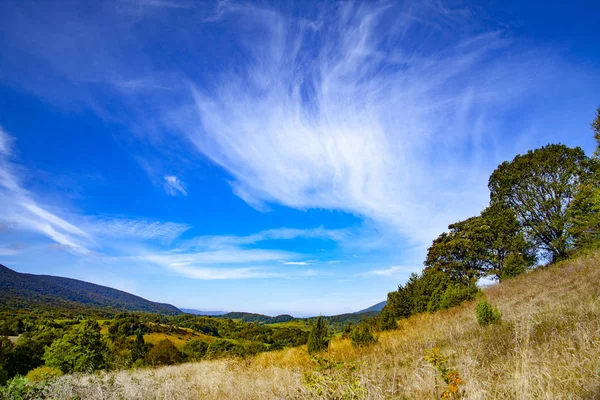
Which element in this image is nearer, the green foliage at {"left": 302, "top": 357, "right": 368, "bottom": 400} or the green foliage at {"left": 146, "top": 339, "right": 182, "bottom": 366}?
the green foliage at {"left": 302, "top": 357, "right": 368, "bottom": 400}

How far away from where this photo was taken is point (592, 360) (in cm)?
339

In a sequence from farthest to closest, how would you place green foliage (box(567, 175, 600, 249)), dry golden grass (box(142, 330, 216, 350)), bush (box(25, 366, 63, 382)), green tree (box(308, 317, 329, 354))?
dry golden grass (box(142, 330, 216, 350))
green foliage (box(567, 175, 600, 249))
green tree (box(308, 317, 329, 354))
bush (box(25, 366, 63, 382))

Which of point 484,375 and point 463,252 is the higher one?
point 463,252

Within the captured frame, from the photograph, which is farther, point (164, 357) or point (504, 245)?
point (164, 357)

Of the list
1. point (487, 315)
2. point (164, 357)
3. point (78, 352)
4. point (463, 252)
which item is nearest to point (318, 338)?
point (487, 315)

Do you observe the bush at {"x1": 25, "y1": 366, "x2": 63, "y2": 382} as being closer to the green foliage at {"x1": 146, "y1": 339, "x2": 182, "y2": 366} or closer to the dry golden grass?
the green foliage at {"x1": 146, "y1": 339, "x2": 182, "y2": 366}

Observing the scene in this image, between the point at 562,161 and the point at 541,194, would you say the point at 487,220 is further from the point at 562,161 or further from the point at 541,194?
the point at 562,161

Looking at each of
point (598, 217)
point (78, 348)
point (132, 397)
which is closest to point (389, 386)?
point (132, 397)

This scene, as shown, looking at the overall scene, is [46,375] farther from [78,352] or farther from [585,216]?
[585,216]

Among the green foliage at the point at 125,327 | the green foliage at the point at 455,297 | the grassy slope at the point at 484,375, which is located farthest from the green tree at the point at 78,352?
the green foliage at the point at 125,327

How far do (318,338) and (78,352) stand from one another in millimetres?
12574

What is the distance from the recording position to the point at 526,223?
78.5ft

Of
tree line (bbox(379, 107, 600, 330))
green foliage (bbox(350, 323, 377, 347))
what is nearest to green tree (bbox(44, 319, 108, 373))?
green foliage (bbox(350, 323, 377, 347))

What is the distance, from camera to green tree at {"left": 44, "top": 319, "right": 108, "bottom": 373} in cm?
1484
